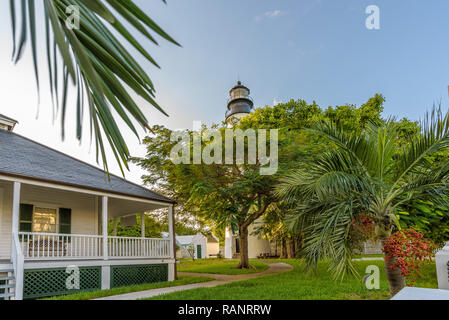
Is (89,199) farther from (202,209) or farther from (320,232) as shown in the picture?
(320,232)

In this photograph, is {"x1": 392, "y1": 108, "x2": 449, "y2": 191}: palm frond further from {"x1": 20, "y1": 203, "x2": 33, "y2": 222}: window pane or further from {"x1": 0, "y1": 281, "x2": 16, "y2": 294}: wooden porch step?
{"x1": 20, "y1": 203, "x2": 33, "y2": 222}: window pane

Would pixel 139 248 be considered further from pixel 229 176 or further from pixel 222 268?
pixel 222 268

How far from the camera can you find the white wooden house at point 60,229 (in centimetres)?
852

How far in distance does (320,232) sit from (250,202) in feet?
24.8

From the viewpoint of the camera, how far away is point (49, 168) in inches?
414

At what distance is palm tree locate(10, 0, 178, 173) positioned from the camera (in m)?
0.87

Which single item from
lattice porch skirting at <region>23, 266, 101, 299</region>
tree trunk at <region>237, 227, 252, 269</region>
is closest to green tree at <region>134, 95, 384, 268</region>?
tree trunk at <region>237, 227, 252, 269</region>

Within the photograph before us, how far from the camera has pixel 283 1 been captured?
46.2 feet

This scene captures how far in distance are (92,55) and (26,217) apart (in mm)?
11862

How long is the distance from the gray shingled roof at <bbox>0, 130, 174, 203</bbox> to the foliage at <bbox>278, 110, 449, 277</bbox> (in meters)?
5.94

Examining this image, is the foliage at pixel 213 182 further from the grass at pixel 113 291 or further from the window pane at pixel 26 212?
the window pane at pixel 26 212

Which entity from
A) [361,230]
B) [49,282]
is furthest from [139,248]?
[361,230]
